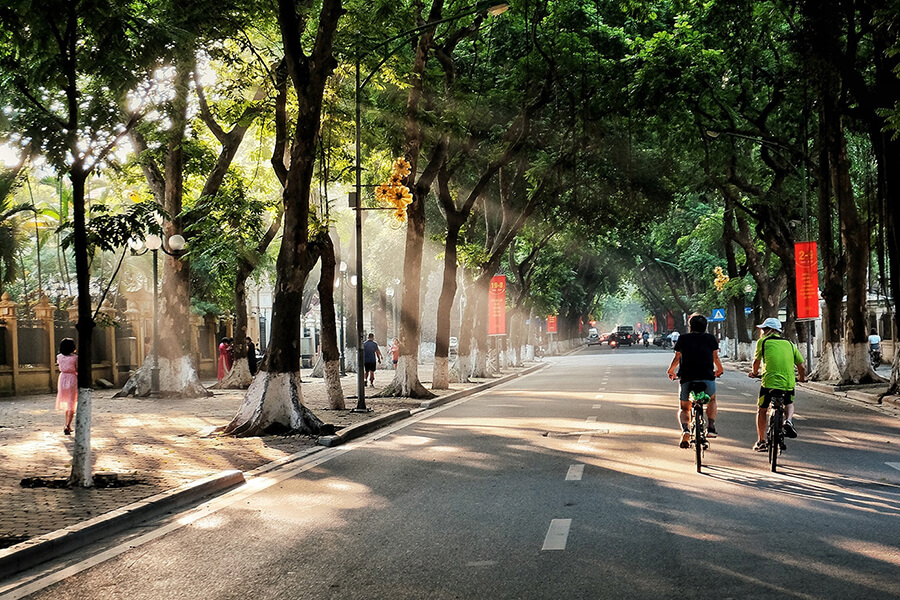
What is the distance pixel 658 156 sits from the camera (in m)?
35.1

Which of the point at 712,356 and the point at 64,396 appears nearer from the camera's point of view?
the point at 712,356

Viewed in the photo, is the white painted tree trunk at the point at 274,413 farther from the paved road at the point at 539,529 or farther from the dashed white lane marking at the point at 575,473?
the dashed white lane marking at the point at 575,473

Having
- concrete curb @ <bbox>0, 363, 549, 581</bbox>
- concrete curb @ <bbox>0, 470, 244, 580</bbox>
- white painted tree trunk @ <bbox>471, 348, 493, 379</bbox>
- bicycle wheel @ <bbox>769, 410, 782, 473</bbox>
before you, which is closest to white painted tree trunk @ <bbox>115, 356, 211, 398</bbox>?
white painted tree trunk @ <bbox>471, 348, 493, 379</bbox>

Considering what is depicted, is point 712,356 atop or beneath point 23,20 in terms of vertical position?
beneath

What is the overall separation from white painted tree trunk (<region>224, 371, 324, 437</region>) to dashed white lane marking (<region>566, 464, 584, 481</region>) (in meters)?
5.57

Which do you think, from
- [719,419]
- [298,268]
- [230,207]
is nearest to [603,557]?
[298,268]

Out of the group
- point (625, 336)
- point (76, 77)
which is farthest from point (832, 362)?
point (625, 336)

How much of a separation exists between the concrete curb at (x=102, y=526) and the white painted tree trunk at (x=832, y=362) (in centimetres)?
2238

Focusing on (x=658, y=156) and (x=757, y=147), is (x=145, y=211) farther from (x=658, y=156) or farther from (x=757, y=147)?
(x=757, y=147)

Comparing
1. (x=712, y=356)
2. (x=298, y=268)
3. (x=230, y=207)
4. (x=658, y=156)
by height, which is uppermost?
(x=658, y=156)

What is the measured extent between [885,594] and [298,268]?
481 inches

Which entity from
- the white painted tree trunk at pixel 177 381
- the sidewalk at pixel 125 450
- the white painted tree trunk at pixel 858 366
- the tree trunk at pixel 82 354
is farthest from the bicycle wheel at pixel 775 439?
the white painted tree trunk at pixel 177 381

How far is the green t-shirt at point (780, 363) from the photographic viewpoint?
11992 millimetres

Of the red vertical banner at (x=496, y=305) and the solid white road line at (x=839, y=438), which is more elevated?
the red vertical banner at (x=496, y=305)
